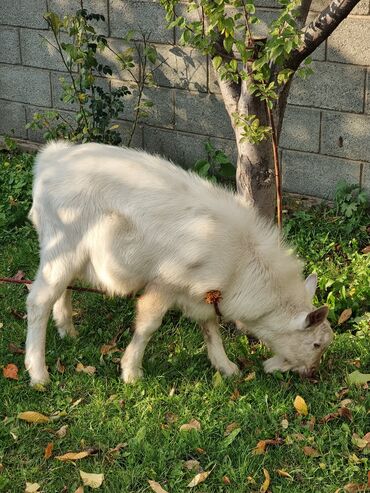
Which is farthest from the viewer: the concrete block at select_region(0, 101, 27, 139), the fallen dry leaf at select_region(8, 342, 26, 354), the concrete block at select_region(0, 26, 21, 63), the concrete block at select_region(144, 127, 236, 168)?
the concrete block at select_region(0, 101, 27, 139)

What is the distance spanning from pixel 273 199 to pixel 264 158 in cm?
30

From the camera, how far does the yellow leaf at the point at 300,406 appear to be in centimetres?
447

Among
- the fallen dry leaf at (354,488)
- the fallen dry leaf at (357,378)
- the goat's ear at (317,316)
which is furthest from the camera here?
the fallen dry leaf at (357,378)

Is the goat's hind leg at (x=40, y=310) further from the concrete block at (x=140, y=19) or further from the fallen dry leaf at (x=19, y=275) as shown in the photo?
the concrete block at (x=140, y=19)

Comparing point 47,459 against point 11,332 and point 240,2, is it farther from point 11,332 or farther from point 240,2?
point 240,2

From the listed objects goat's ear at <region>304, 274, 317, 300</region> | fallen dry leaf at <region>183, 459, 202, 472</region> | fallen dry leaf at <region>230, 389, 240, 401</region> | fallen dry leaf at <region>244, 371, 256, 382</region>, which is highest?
goat's ear at <region>304, 274, 317, 300</region>

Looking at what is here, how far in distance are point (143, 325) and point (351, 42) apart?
3010mm

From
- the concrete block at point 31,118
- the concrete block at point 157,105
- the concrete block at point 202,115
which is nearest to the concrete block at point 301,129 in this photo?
the concrete block at point 202,115

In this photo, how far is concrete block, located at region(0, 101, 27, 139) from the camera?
8.60 metres

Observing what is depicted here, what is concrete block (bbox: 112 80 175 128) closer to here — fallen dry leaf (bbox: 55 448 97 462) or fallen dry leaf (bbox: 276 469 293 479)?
Answer: fallen dry leaf (bbox: 55 448 97 462)

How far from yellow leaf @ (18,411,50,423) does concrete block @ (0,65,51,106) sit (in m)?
4.57

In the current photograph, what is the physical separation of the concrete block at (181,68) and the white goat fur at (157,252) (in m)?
2.50

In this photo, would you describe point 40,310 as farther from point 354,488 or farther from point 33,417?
point 354,488

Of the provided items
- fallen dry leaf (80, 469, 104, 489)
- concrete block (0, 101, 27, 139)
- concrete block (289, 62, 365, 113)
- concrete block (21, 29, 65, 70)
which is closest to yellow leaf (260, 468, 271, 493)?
fallen dry leaf (80, 469, 104, 489)
